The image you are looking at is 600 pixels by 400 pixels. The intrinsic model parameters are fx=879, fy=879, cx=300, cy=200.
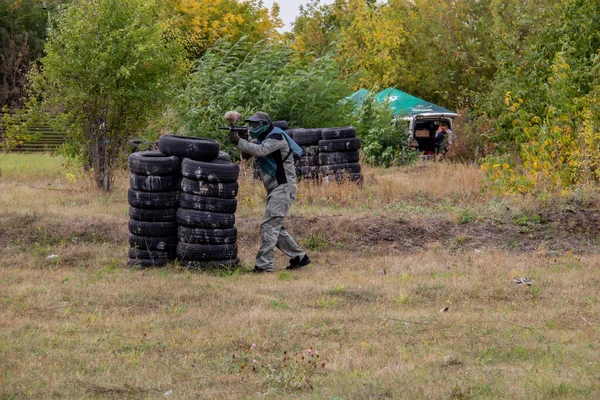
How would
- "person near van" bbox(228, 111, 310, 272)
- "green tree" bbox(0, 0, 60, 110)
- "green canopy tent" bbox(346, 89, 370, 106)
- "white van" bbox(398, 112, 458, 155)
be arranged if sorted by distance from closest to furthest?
"person near van" bbox(228, 111, 310, 272)
"green canopy tent" bbox(346, 89, 370, 106)
"white van" bbox(398, 112, 458, 155)
"green tree" bbox(0, 0, 60, 110)

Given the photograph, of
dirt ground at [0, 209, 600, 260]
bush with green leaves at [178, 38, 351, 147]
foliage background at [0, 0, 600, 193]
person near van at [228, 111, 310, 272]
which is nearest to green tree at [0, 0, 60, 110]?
foliage background at [0, 0, 600, 193]

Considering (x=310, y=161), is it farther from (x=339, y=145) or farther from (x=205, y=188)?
(x=205, y=188)

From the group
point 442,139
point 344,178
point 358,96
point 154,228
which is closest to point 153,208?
point 154,228

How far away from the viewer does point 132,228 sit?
11.2 meters

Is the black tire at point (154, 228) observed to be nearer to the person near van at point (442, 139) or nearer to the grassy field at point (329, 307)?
the grassy field at point (329, 307)

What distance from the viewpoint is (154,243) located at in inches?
437

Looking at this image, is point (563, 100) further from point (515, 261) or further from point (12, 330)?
point (12, 330)

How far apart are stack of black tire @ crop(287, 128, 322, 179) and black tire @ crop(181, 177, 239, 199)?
685 centimetres

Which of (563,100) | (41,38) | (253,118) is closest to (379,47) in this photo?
(41,38)

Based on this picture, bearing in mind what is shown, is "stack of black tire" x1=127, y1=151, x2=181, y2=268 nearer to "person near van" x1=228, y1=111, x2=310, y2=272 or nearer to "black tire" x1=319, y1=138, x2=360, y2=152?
"person near van" x1=228, y1=111, x2=310, y2=272

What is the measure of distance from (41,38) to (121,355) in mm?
43857

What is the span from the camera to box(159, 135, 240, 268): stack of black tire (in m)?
10.9

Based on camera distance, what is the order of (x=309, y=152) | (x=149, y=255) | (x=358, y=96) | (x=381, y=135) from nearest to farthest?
(x=149, y=255) → (x=309, y=152) → (x=381, y=135) → (x=358, y=96)

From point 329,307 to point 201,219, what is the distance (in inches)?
99.9
